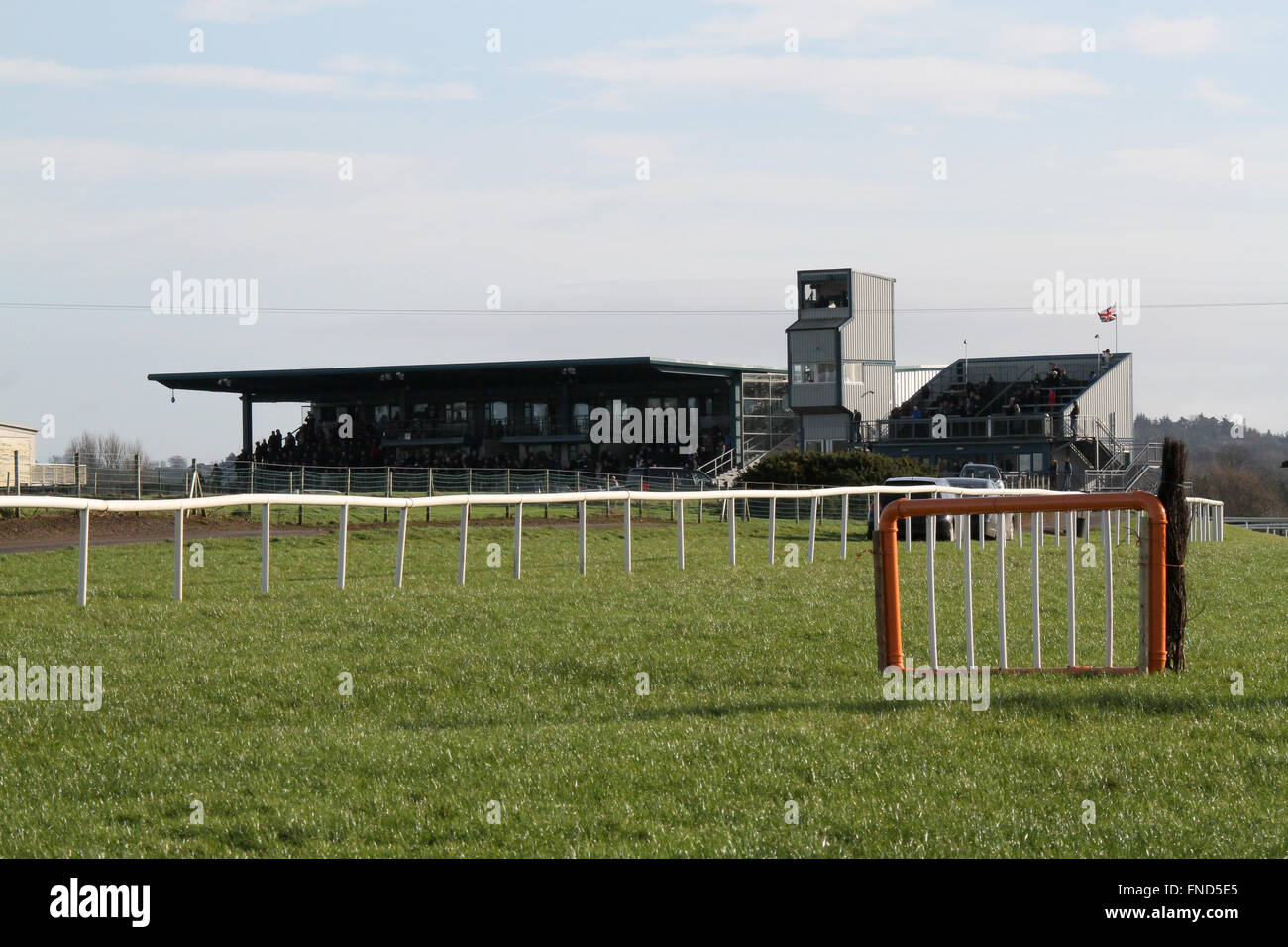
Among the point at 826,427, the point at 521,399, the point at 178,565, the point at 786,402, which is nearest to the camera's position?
the point at 178,565

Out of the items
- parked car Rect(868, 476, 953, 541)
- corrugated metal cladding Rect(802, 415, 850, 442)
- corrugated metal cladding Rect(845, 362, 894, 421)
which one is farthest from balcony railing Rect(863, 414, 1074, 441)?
parked car Rect(868, 476, 953, 541)

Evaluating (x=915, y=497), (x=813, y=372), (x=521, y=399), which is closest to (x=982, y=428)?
(x=813, y=372)

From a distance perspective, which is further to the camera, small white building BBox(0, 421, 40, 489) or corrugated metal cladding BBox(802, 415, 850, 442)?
corrugated metal cladding BBox(802, 415, 850, 442)

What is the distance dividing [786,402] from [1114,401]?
15.9m

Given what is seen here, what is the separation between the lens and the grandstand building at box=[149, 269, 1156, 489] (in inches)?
2318

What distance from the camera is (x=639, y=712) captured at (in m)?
8.70

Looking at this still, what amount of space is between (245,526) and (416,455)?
129 feet

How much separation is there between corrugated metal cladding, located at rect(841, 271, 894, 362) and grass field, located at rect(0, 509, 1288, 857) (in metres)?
54.2

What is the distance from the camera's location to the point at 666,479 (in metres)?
53.3

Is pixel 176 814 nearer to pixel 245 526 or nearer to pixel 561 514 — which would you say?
pixel 245 526

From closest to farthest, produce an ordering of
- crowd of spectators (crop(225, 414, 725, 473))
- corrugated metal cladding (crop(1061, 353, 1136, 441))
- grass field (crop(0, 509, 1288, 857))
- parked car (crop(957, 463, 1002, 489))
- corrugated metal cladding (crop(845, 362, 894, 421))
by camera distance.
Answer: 1. grass field (crop(0, 509, 1288, 857))
2. parked car (crop(957, 463, 1002, 489))
3. corrugated metal cladding (crop(1061, 353, 1136, 441))
4. crowd of spectators (crop(225, 414, 725, 473))
5. corrugated metal cladding (crop(845, 362, 894, 421))

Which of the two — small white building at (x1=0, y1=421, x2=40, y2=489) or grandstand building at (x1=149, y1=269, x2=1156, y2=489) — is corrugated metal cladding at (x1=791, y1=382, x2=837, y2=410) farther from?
small white building at (x1=0, y1=421, x2=40, y2=489)

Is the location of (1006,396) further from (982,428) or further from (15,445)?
(15,445)

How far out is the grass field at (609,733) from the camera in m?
6.02
